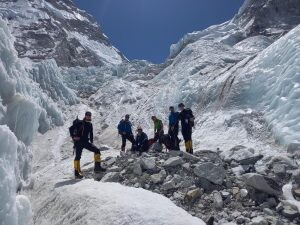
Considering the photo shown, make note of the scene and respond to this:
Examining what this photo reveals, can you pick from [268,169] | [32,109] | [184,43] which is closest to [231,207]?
[268,169]

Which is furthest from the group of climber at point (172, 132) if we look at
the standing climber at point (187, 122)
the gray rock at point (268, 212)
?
the gray rock at point (268, 212)

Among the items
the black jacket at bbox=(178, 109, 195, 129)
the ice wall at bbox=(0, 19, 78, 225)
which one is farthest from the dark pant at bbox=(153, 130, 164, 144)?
the ice wall at bbox=(0, 19, 78, 225)

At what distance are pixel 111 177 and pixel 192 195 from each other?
2997 millimetres

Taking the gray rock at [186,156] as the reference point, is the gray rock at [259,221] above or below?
below

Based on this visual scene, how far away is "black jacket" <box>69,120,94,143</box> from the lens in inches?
573

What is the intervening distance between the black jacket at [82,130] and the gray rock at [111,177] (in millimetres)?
1515

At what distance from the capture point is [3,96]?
15.0m

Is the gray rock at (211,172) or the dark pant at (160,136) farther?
the dark pant at (160,136)

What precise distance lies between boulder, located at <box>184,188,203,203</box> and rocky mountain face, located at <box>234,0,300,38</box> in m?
39.1

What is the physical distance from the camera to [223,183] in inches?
494

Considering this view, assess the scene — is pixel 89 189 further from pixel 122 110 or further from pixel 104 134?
pixel 122 110

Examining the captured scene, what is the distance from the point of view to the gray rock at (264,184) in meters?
11.6

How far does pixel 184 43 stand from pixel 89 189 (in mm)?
47551

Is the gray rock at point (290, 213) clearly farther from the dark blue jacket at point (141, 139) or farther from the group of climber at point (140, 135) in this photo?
the dark blue jacket at point (141, 139)
